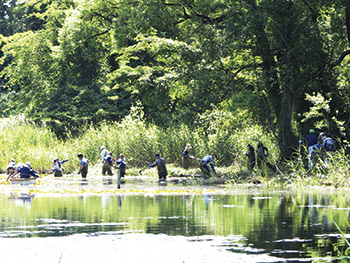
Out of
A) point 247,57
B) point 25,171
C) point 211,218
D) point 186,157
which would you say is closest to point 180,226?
point 211,218

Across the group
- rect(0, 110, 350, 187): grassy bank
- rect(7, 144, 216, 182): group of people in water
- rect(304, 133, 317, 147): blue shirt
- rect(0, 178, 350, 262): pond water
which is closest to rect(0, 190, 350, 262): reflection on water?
rect(0, 178, 350, 262): pond water

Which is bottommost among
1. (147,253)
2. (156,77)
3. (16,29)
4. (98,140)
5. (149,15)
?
(147,253)

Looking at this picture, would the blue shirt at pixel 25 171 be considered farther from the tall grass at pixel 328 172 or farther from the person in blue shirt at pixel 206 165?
the tall grass at pixel 328 172

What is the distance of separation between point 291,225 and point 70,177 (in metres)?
22.9

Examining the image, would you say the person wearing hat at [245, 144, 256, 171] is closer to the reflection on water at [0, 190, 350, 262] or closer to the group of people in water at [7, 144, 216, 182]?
the group of people in water at [7, 144, 216, 182]

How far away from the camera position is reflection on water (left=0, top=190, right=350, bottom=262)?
11.4 metres

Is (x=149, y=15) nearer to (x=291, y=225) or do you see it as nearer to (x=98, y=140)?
(x=98, y=140)

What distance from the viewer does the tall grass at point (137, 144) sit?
111 ft

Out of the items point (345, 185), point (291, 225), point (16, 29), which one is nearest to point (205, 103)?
point (345, 185)

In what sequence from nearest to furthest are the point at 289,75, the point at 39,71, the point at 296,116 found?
the point at 289,75, the point at 296,116, the point at 39,71

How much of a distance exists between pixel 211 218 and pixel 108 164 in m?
20.4

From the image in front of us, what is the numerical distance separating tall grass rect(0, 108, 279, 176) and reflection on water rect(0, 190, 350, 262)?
11.9 meters

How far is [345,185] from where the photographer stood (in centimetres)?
2314

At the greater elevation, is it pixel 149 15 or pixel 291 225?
pixel 149 15
